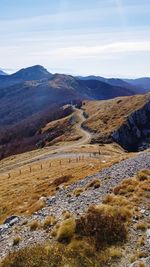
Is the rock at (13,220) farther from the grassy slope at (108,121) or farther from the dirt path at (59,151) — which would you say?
the grassy slope at (108,121)

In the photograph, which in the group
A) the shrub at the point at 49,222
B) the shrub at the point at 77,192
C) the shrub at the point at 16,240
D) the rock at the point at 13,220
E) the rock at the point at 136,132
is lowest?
the rock at the point at 136,132

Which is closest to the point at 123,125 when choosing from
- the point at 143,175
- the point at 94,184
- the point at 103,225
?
the point at 94,184

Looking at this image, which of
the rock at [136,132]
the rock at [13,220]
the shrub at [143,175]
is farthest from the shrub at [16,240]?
the rock at [136,132]

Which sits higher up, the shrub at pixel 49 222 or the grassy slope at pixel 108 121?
the shrub at pixel 49 222

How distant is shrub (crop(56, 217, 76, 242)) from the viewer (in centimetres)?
2241

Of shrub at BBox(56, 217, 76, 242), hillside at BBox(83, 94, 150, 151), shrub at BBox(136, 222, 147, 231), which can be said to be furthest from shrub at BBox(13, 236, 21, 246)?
hillside at BBox(83, 94, 150, 151)

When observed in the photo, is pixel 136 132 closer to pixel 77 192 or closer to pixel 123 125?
pixel 123 125

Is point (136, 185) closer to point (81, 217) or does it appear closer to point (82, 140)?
point (81, 217)

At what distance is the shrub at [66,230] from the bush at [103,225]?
0.38 m

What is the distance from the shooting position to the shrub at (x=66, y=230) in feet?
73.5

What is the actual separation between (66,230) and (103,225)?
94.3 inches

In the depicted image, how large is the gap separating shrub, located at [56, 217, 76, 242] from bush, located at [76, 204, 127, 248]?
38cm

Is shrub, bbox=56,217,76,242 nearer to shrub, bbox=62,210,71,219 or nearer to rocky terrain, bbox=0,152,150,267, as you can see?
rocky terrain, bbox=0,152,150,267

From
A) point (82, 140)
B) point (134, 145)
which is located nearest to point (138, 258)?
point (82, 140)
